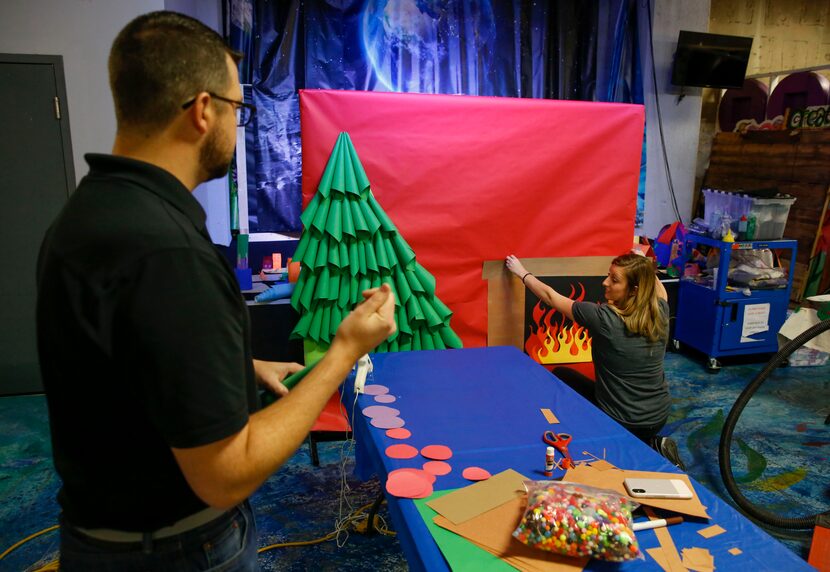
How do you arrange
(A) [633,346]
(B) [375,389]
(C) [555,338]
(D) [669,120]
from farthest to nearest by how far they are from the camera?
(D) [669,120] → (C) [555,338] → (A) [633,346] → (B) [375,389]

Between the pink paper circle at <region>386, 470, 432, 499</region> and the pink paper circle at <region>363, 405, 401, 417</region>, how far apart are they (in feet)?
1.29

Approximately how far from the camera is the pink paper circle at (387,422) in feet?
6.43

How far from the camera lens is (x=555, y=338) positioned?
3.60 m

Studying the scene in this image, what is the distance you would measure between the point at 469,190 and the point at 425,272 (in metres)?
0.53

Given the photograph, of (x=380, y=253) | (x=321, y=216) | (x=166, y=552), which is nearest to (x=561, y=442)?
(x=166, y=552)

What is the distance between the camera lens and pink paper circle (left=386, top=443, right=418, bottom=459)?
177 centimetres

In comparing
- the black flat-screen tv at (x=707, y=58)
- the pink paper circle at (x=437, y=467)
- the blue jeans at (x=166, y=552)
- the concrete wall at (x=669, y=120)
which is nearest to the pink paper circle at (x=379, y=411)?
the pink paper circle at (x=437, y=467)

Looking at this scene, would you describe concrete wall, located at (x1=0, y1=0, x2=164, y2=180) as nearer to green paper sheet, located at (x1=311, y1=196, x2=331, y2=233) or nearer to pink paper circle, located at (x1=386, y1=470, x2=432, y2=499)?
green paper sheet, located at (x1=311, y1=196, x2=331, y2=233)

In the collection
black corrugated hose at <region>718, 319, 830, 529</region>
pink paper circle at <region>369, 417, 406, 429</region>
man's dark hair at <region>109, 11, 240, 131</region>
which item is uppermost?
man's dark hair at <region>109, 11, 240, 131</region>

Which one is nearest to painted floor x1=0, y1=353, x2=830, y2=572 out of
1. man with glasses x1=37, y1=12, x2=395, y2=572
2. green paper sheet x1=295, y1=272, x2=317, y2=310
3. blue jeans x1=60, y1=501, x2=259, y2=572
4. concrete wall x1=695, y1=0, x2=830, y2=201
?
green paper sheet x1=295, y1=272, x2=317, y2=310

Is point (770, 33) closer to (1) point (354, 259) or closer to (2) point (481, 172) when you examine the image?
(2) point (481, 172)

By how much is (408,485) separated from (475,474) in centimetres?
19

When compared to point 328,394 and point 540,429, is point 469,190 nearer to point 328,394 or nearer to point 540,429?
point 540,429

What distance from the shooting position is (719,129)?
658 cm
